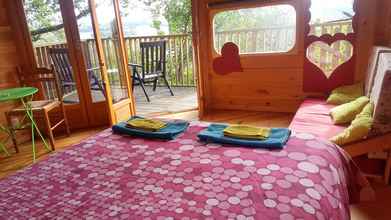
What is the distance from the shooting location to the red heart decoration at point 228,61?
3461mm

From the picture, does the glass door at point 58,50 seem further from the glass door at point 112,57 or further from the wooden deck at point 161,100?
the glass door at point 112,57

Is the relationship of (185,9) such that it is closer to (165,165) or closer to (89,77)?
(89,77)

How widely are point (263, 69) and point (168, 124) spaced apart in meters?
1.94

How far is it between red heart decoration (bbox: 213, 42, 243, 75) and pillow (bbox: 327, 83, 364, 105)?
1.13 meters

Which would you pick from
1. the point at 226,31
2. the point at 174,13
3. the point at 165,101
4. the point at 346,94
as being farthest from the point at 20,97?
the point at 174,13

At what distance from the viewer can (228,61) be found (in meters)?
3.53

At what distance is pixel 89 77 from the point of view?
3365mm

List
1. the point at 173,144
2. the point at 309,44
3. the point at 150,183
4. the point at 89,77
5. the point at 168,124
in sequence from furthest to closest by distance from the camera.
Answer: the point at 89,77, the point at 309,44, the point at 168,124, the point at 173,144, the point at 150,183

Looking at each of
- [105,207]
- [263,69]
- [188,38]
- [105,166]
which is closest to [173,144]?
[105,166]

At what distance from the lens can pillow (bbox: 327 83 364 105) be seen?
2.62m

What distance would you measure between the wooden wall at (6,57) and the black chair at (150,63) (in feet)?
5.85

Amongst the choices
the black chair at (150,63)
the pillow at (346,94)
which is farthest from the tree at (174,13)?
the pillow at (346,94)

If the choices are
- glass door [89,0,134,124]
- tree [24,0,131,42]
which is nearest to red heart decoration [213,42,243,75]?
glass door [89,0,134,124]

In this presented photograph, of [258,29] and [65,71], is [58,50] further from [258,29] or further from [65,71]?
[258,29]
